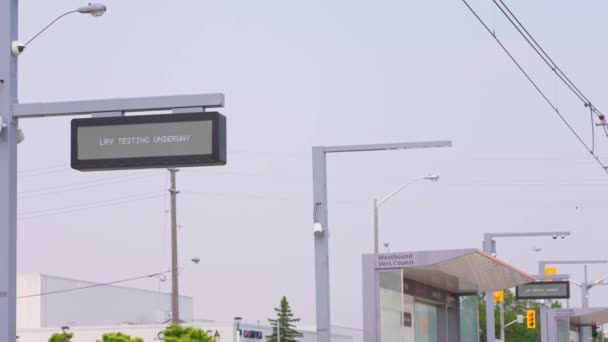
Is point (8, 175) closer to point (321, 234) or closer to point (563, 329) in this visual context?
Result: point (321, 234)

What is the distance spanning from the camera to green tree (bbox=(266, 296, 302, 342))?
96.8m

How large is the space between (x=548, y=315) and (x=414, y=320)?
82.4 ft

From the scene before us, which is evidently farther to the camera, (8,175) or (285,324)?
(285,324)

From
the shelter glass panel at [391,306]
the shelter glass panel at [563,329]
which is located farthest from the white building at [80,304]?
the shelter glass panel at [391,306]

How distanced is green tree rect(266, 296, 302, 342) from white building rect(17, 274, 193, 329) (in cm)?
910

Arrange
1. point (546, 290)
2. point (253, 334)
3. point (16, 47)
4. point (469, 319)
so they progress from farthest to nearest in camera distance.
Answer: point (253, 334)
point (546, 290)
point (469, 319)
point (16, 47)

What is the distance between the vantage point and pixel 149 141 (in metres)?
15.0

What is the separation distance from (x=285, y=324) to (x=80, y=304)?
17.0 meters

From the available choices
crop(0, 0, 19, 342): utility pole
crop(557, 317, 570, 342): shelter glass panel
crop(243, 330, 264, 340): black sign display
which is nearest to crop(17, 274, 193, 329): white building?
crop(243, 330, 264, 340): black sign display

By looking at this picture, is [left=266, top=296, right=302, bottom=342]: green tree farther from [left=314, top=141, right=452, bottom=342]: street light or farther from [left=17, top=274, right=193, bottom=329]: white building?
[left=314, top=141, right=452, bottom=342]: street light

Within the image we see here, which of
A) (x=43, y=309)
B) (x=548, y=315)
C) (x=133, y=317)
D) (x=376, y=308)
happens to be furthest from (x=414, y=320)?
(x=133, y=317)

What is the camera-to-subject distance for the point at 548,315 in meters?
51.8

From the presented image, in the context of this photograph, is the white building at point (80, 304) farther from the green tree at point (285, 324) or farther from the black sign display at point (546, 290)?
the black sign display at point (546, 290)

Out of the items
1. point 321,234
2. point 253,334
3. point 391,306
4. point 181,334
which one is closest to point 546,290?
point 181,334
